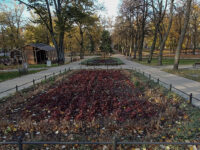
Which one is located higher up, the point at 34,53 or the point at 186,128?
the point at 34,53

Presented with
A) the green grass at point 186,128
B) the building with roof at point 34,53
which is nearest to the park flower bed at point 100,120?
the green grass at point 186,128

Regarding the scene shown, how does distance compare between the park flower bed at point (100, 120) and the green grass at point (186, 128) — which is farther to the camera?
the park flower bed at point (100, 120)

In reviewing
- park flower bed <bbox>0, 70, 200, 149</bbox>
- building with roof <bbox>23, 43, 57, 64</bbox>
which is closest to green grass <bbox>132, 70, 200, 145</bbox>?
park flower bed <bbox>0, 70, 200, 149</bbox>

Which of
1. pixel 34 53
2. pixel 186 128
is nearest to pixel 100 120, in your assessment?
pixel 186 128

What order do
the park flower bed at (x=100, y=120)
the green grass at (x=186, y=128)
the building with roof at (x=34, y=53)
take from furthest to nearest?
the building with roof at (x=34, y=53)
the park flower bed at (x=100, y=120)
the green grass at (x=186, y=128)

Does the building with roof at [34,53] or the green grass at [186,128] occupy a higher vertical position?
the building with roof at [34,53]

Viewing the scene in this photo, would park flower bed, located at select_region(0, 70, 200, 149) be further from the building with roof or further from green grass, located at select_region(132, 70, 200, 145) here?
the building with roof

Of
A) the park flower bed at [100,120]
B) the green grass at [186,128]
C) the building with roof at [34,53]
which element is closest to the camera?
the green grass at [186,128]

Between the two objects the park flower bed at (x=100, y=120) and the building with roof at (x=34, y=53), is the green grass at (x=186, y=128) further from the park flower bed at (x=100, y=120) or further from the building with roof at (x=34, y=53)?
the building with roof at (x=34, y=53)

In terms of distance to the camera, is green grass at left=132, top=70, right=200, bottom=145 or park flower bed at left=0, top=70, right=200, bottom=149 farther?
park flower bed at left=0, top=70, right=200, bottom=149

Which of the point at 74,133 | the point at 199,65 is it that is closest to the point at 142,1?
the point at 199,65

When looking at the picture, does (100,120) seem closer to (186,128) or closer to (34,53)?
(186,128)

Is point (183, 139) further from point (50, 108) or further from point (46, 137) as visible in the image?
point (50, 108)

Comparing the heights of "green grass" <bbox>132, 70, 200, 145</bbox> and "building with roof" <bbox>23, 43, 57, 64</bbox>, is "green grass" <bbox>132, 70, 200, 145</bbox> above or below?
below
